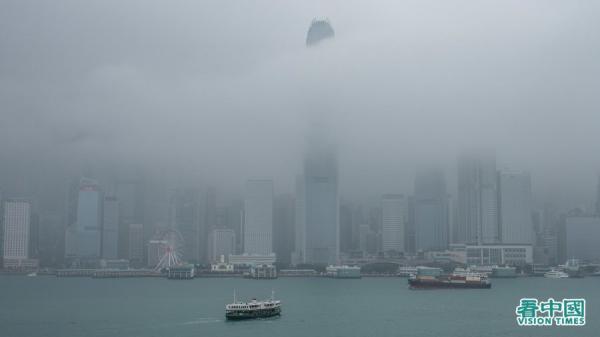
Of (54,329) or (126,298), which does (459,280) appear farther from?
(54,329)

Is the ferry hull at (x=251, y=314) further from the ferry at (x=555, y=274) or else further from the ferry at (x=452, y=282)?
the ferry at (x=555, y=274)

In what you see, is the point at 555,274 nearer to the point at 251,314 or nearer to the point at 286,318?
the point at 286,318

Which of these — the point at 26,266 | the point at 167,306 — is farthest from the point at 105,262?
the point at 167,306

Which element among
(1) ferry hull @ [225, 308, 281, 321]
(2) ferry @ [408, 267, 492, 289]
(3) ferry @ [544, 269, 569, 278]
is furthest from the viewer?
(3) ferry @ [544, 269, 569, 278]

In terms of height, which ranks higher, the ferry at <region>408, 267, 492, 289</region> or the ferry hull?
the ferry at <region>408, 267, 492, 289</region>

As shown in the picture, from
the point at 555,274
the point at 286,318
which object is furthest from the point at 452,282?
the point at 555,274

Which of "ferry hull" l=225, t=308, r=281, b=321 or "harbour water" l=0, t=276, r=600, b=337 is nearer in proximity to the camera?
"harbour water" l=0, t=276, r=600, b=337

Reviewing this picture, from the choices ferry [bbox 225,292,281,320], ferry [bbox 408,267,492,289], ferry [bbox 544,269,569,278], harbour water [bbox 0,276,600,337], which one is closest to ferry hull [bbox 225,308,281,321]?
ferry [bbox 225,292,281,320]

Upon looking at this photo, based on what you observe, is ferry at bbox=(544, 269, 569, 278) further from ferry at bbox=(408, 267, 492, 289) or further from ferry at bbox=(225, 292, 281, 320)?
ferry at bbox=(225, 292, 281, 320)
